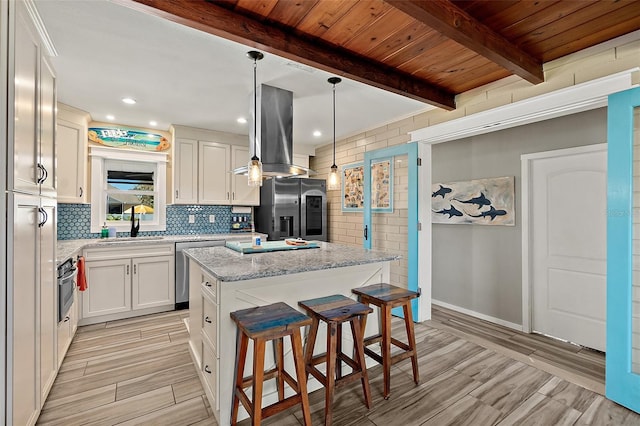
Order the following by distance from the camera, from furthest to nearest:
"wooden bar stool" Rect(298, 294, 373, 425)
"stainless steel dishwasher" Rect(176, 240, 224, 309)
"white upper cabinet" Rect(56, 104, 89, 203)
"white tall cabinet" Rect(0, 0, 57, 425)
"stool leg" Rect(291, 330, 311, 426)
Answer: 1. "stainless steel dishwasher" Rect(176, 240, 224, 309)
2. "white upper cabinet" Rect(56, 104, 89, 203)
3. "wooden bar stool" Rect(298, 294, 373, 425)
4. "stool leg" Rect(291, 330, 311, 426)
5. "white tall cabinet" Rect(0, 0, 57, 425)

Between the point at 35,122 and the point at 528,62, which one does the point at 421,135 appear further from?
the point at 35,122

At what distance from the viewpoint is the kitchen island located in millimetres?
1835

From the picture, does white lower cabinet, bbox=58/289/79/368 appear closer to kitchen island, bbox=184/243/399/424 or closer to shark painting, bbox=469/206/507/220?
kitchen island, bbox=184/243/399/424

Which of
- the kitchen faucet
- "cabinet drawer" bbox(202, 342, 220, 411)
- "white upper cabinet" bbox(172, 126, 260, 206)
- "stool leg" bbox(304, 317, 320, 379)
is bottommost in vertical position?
"cabinet drawer" bbox(202, 342, 220, 411)

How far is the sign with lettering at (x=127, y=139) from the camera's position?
3.90 metres

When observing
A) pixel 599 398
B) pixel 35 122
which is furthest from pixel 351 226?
pixel 35 122

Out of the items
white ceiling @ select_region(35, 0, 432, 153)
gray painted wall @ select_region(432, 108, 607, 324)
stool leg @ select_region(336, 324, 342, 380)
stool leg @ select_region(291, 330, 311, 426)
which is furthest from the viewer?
gray painted wall @ select_region(432, 108, 607, 324)

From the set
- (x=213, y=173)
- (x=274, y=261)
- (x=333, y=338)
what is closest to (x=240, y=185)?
(x=213, y=173)

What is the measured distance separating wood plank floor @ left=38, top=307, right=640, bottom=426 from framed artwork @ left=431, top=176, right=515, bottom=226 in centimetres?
132

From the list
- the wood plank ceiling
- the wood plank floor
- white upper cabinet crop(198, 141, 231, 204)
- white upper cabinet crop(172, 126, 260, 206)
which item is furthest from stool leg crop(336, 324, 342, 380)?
white upper cabinet crop(198, 141, 231, 204)

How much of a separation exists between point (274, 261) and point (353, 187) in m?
2.69

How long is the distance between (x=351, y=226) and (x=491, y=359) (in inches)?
102

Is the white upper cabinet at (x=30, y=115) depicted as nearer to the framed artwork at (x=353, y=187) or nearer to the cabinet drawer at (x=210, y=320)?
the cabinet drawer at (x=210, y=320)

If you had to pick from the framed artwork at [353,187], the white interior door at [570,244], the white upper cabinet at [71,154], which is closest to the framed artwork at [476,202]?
the white interior door at [570,244]
